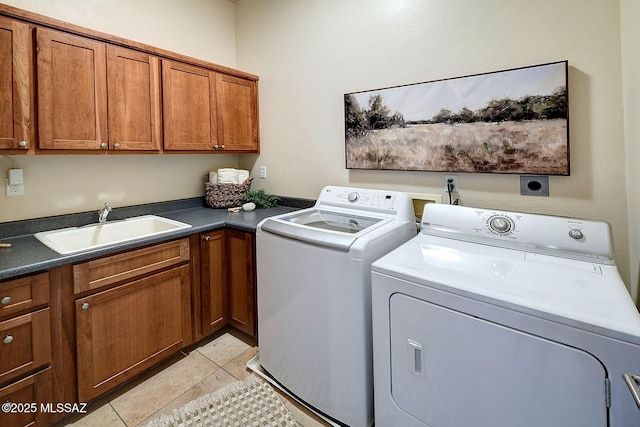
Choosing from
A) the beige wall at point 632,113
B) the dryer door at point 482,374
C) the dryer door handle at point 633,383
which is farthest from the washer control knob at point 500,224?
the dryer door handle at point 633,383

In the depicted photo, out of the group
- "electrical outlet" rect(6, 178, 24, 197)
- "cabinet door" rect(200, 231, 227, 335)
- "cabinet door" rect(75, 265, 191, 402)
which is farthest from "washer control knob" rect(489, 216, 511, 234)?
"electrical outlet" rect(6, 178, 24, 197)

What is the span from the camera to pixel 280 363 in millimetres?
1780

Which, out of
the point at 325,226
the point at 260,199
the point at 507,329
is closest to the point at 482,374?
the point at 507,329

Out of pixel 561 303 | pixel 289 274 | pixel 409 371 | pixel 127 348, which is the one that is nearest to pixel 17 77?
pixel 127 348

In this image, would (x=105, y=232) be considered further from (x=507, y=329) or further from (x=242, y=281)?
(x=507, y=329)

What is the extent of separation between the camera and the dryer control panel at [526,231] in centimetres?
128

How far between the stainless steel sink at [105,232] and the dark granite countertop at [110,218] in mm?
51

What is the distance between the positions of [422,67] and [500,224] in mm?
1052

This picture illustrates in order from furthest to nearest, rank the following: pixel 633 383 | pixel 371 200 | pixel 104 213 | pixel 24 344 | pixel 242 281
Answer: pixel 242 281 < pixel 104 213 < pixel 371 200 < pixel 24 344 < pixel 633 383

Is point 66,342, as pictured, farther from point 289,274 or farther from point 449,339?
point 449,339

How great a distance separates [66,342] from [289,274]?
1.11m

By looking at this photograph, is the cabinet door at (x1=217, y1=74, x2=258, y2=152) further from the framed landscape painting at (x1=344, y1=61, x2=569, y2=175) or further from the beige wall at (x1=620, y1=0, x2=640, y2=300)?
the beige wall at (x1=620, y1=0, x2=640, y2=300)

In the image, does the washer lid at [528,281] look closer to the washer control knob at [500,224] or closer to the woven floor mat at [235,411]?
the washer control knob at [500,224]

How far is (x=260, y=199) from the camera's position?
8.79 feet
